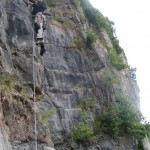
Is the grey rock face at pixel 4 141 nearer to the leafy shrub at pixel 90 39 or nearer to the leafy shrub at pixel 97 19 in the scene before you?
the leafy shrub at pixel 90 39

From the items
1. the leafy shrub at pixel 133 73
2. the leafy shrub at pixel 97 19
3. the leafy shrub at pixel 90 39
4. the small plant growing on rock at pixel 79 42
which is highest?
the leafy shrub at pixel 97 19

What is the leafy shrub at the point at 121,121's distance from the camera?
22219 mm

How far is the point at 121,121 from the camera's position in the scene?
22641 mm

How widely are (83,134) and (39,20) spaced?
19.6 feet

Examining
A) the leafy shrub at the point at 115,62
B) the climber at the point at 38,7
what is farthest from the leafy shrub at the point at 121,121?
the climber at the point at 38,7

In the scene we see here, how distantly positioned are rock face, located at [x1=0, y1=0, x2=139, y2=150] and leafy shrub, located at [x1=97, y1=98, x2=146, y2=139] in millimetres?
428

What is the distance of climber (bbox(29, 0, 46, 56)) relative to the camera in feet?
64.7

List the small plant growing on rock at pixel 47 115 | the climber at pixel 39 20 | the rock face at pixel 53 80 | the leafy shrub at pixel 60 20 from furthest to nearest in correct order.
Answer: the leafy shrub at pixel 60 20 < the climber at pixel 39 20 < the small plant growing on rock at pixel 47 115 < the rock face at pixel 53 80

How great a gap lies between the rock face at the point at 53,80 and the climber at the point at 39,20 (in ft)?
1.16

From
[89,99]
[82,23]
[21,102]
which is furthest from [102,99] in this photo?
[21,102]

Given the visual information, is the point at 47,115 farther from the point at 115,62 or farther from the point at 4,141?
the point at 115,62

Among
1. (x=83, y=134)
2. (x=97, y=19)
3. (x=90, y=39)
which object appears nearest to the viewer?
(x=83, y=134)

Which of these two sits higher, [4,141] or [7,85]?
[7,85]

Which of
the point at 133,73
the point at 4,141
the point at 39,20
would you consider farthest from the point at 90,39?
the point at 4,141
